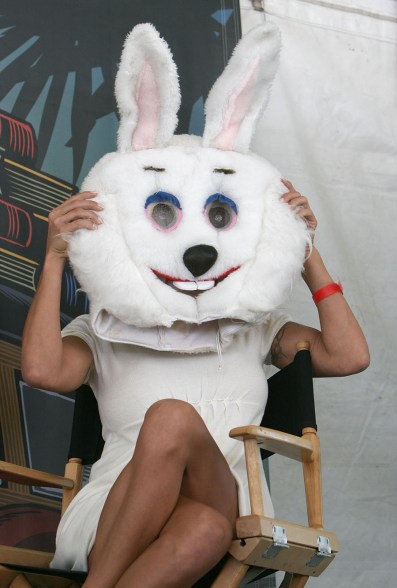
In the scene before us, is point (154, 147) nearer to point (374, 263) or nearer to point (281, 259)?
point (281, 259)

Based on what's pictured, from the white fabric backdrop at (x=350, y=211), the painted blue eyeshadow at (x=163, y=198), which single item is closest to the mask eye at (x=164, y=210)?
the painted blue eyeshadow at (x=163, y=198)

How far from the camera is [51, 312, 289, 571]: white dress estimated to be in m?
1.80

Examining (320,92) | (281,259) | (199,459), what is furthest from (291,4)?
(199,459)

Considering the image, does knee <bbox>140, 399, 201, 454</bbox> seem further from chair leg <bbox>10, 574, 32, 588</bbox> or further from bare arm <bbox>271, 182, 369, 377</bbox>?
bare arm <bbox>271, 182, 369, 377</bbox>

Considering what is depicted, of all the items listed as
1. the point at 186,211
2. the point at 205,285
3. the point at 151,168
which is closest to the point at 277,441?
the point at 205,285

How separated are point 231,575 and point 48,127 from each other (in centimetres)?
136

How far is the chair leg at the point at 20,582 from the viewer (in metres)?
1.67

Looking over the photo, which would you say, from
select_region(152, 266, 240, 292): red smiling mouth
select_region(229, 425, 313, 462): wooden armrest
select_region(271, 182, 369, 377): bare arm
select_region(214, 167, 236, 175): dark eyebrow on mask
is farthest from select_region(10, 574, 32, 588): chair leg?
select_region(214, 167, 236, 175): dark eyebrow on mask

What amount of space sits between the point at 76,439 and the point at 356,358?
590 mm

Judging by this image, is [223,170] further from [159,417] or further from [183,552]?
[183,552]

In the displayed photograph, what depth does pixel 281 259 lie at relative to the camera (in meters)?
1.81

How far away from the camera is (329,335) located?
6.35ft

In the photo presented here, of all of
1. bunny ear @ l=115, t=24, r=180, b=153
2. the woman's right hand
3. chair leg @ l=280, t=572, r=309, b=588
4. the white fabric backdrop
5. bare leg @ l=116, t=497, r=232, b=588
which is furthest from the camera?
the white fabric backdrop

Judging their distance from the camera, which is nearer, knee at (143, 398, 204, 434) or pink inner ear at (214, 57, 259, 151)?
knee at (143, 398, 204, 434)
